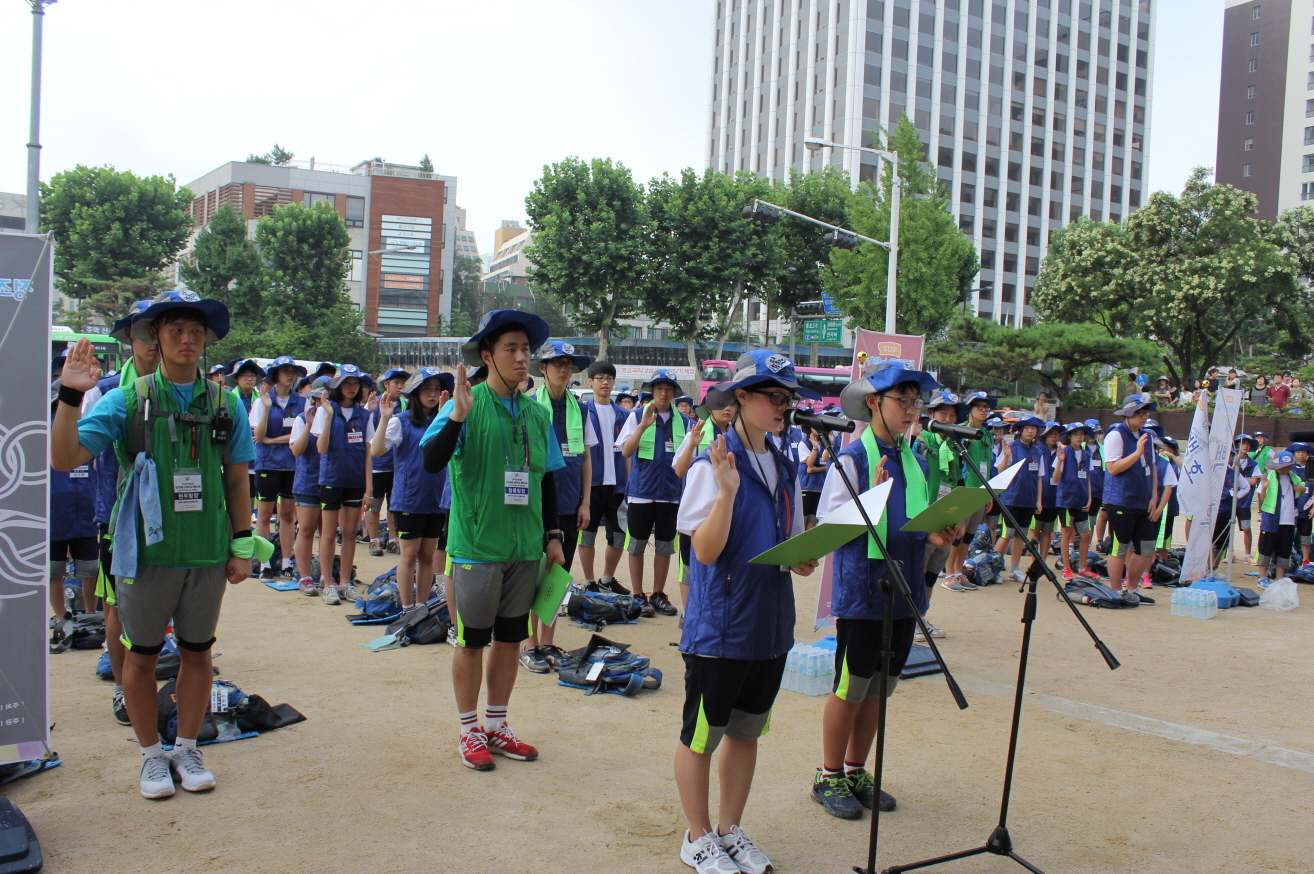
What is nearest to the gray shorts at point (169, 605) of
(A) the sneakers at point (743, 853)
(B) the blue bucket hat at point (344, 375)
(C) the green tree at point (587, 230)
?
(A) the sneakers at point (743, 853)

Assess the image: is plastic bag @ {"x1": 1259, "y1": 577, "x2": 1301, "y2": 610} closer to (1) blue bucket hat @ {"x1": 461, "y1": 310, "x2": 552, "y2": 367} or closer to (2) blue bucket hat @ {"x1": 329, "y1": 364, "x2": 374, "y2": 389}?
(1) blue bucket hat @ {"x1": 461, "y1": 310, "x2": 552, "y2": 367}

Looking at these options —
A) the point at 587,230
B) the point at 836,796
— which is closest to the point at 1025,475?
the point at 836,796

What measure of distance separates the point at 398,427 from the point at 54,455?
3.15m

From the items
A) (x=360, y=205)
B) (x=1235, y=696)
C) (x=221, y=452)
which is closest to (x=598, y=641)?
(x=221, y=452)

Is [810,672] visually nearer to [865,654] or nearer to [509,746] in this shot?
[865,654]

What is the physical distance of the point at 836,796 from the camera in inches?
152

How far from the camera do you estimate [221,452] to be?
3867mm

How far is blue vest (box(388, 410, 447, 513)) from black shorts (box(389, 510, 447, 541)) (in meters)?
0.05

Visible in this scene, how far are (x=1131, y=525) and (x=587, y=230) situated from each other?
→ 29.9 meters

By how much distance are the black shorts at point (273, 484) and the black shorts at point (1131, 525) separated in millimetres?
8505

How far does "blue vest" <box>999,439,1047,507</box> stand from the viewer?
Answer: 34.6ft

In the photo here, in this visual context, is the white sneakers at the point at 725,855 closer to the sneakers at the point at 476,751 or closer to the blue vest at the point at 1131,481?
the sneakers at the point at 476,751

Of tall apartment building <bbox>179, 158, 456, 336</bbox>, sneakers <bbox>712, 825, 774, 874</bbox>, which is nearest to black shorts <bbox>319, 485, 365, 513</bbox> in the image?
sneakers <bbox>712, 825, 774, 874</bbox>

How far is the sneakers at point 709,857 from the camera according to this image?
3195 millimetres
